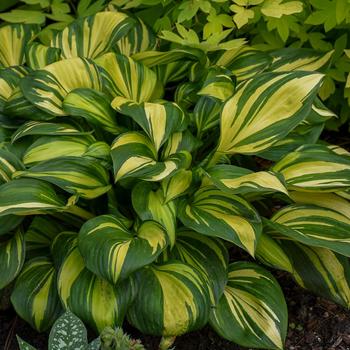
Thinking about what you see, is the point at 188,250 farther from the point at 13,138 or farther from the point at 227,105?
the point at 13,138

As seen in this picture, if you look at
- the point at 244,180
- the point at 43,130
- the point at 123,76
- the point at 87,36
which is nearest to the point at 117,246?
the point at 244,180

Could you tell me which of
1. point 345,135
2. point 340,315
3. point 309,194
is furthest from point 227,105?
point 345,135

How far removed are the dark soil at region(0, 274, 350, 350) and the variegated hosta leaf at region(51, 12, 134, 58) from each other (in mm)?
979

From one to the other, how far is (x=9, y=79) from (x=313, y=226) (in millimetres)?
1191

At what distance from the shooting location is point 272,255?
2193 mm

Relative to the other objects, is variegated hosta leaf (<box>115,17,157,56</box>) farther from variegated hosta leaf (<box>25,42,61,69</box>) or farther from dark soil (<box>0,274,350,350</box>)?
dark soil (<box>0,274,350,350</box>)

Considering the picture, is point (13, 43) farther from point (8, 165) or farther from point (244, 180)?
point (244, 180)

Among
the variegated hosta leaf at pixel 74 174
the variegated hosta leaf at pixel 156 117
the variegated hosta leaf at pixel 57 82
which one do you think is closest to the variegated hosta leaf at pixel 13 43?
the variegated hosta leaf at pixel 57 82

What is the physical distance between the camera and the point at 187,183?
7.07ft

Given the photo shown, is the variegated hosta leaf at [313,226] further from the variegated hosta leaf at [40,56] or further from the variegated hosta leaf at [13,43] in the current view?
the variegated hosta leaf at [13,43]

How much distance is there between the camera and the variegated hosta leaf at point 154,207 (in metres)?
2.06

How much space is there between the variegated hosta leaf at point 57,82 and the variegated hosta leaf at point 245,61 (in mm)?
504

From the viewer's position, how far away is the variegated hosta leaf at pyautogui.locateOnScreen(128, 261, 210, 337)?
6.48ft

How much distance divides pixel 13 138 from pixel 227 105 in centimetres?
70
